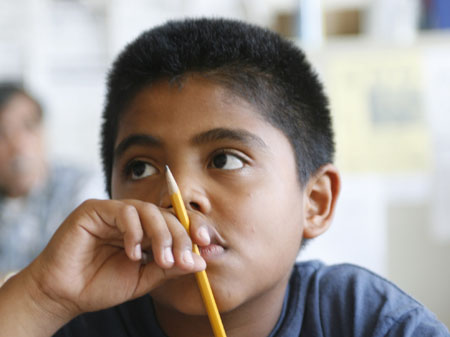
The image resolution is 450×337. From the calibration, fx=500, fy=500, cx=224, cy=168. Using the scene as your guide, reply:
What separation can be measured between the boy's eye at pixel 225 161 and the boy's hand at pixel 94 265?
11cm

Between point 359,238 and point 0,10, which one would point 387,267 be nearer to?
point 359,238

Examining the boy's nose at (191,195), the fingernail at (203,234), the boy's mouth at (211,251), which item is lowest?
the boy's mouth at (211,251)

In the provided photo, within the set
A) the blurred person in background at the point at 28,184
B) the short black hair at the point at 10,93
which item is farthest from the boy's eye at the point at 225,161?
the short black hair at the point at 10,93

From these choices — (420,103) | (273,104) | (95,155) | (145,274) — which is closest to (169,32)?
(273,104)

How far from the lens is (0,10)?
75.9 inches

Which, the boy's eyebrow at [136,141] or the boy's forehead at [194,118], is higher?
the boy's forehead at [194,118]

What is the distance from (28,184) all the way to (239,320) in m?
1.36

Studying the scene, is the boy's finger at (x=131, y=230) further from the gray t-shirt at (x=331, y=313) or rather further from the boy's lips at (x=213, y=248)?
the gray t-shirt at (x=331, y=313)

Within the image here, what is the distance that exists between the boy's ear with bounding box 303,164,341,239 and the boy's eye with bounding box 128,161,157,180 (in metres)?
0.24

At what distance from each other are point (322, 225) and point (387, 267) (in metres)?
0.62

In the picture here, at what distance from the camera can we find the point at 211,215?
608 millimetres

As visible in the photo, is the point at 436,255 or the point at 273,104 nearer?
the point at 273,104

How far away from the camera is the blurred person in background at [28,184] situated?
1752 millimetres

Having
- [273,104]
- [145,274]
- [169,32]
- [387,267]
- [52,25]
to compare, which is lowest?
[387,267]
